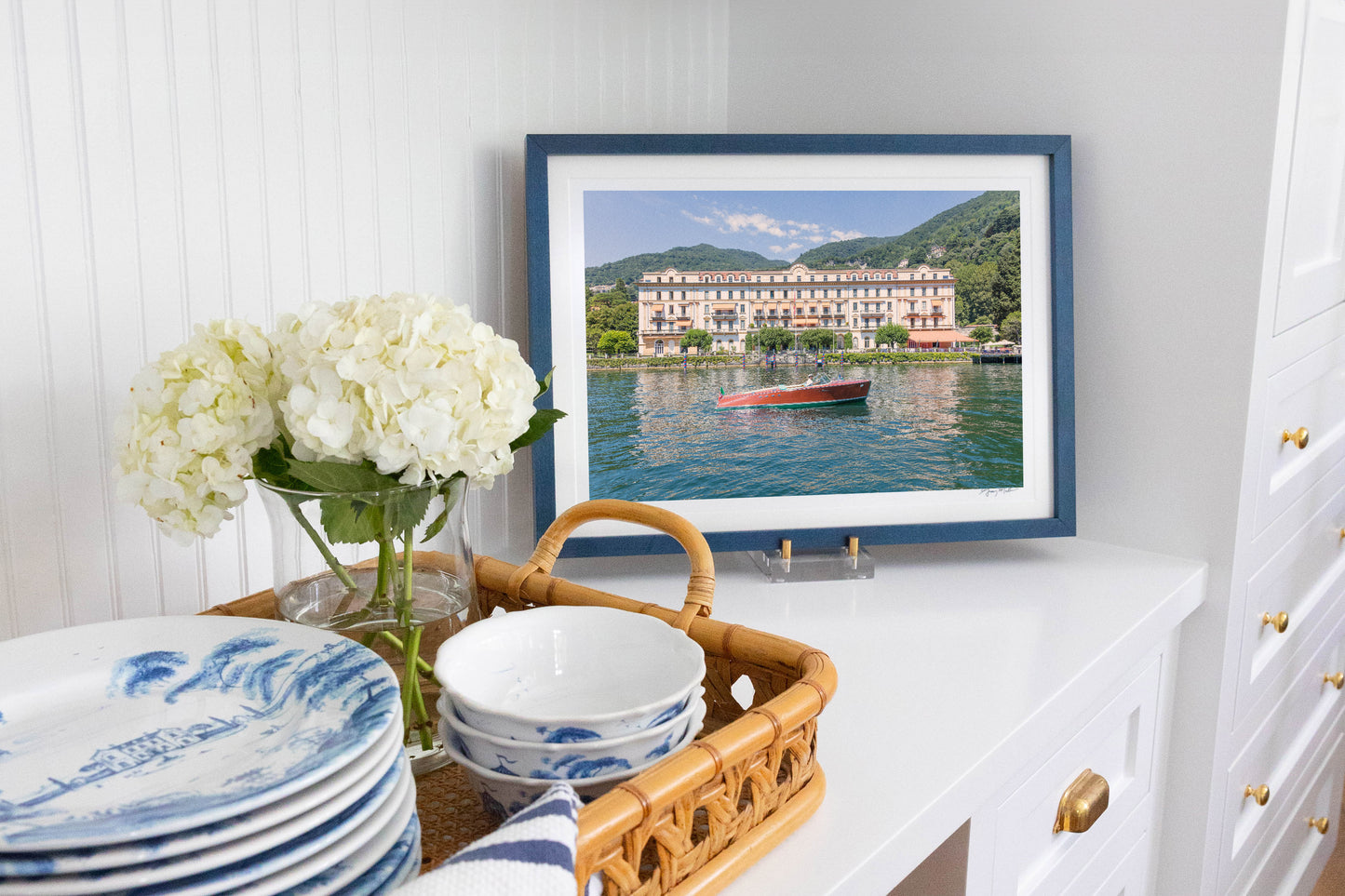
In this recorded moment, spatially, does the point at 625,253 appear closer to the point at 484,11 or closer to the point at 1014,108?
the point at 484,11

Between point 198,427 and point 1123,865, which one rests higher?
point 198,427

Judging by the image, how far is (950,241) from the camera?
1.16 meters

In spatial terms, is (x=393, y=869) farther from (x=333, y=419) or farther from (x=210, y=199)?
(x=210, y=199)

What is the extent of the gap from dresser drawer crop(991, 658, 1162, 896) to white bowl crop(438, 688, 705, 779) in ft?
1.18

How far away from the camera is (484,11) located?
1.11 metres

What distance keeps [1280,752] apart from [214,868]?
1.43 meters

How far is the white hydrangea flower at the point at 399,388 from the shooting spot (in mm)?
583

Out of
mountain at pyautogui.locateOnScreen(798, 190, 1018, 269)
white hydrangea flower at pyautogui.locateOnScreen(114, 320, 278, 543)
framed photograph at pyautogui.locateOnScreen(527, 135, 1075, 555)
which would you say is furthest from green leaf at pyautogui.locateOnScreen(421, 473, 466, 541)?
mountain at pyautogui.locateOnScreen(798, 190, 1018, 269)

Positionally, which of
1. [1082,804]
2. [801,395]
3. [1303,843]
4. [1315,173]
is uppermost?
[1315,173]

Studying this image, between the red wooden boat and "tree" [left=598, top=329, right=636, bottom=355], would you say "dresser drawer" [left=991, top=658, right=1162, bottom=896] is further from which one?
"tree" [left=598, top=329, right=636, bottom=355]

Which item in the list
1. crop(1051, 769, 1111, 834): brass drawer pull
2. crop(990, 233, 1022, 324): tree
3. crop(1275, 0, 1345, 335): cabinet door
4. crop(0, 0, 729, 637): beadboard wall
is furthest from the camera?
crop(990, 233, 1022, 324): tree

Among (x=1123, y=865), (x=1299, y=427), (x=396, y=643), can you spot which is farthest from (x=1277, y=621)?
(x=396, y=643)

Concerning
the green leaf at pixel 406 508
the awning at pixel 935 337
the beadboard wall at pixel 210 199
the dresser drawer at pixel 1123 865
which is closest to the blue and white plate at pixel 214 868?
the green leaf at pixel 406 508

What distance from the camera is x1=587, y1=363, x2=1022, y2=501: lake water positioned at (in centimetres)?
112
